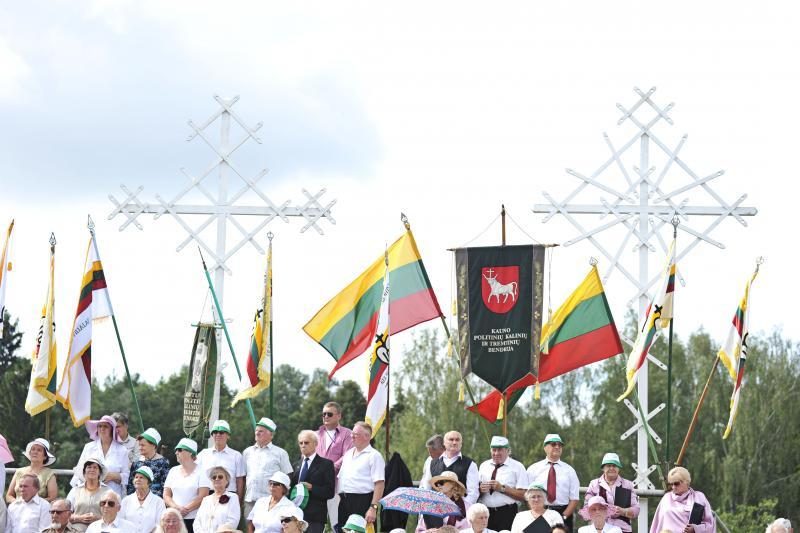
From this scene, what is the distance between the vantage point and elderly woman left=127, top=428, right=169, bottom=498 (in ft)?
43.3

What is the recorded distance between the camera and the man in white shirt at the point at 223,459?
43.2 feet

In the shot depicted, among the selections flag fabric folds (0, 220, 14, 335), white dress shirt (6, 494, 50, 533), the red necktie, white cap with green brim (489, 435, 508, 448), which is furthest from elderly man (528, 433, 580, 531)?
flag fabric folds (0, 220, 14, 335)

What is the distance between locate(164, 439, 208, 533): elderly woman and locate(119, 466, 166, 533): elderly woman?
0.22 m

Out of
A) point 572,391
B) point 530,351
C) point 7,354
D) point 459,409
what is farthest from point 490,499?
point 7,354

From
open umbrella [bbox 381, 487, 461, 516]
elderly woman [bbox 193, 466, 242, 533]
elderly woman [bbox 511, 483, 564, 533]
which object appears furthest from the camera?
elderly woman [bbox 193, 466, 242, 533]

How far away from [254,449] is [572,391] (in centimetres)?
3350

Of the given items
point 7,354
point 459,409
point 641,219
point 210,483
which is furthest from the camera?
point 7,354

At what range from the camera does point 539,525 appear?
476 inches

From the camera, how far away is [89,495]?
514 inches

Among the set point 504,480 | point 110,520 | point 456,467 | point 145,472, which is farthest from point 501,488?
point 110,520

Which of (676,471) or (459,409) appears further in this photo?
(459,409)

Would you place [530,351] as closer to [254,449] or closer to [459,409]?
[254,449]

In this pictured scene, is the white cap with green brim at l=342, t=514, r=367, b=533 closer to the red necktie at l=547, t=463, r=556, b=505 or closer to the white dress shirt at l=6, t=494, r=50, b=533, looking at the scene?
the red necktie at l=547, t=463, r=556, b=505

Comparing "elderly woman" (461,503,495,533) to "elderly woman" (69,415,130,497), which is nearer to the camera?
"elderly woman" (461,503,495,533)
